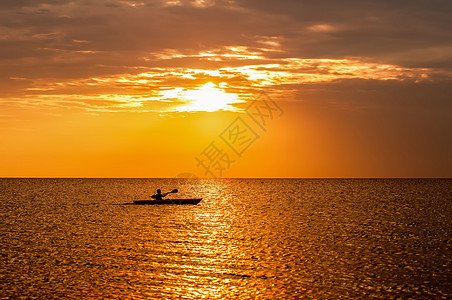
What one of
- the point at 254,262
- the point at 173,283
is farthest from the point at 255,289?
the point at 254,262

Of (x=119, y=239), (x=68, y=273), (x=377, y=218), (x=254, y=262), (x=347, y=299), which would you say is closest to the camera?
(x=347, y=299)

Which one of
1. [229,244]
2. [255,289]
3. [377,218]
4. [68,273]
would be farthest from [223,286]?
[377,218]

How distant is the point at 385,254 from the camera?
40.2 metres

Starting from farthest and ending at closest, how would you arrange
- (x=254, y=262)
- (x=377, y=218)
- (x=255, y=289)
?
(x=377, y=218) → (x=254, y=262) → (x=255, y=289)

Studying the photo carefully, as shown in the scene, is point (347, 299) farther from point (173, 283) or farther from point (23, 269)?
point (23, 269)

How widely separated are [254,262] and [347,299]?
36.6 feet

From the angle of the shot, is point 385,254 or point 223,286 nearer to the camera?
point 223,286

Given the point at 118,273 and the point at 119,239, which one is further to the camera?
the point at 119,239

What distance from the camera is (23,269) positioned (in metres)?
32.8

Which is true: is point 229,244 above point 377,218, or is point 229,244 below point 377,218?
below

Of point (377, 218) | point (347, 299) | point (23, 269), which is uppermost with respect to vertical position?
point (377, 218)

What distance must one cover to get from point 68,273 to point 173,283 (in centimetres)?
788

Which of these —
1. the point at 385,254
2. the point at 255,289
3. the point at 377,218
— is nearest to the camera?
the point at 255,289

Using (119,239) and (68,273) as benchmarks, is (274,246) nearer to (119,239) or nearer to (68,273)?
(119,239)
